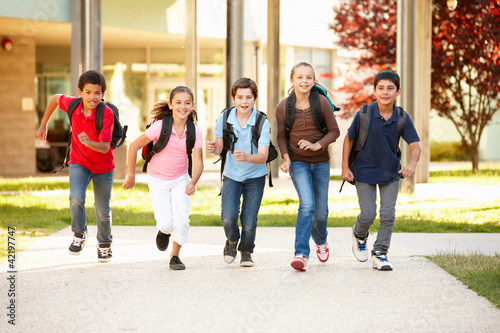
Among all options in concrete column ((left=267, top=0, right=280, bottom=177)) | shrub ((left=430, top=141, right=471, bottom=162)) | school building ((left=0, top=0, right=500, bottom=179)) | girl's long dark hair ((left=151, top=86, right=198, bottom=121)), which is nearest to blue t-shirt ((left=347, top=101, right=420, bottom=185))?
girl's long dark hair ((left=151, top=86, right=198, bottom=121))

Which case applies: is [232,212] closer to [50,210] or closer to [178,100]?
[178,100]

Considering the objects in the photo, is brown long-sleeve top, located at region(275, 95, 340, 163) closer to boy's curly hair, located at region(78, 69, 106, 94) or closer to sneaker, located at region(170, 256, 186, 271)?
sneaker, located at region(170, 256, 186, 271)

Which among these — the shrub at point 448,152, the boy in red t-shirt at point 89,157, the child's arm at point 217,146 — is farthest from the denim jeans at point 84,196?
the shrub at point 448,152

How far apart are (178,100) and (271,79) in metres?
11.3

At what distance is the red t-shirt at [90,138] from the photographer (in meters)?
6.16

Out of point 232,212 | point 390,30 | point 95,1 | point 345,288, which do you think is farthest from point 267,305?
point 390,30

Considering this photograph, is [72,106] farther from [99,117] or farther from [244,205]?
[244,205]

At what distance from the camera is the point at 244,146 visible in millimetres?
6066

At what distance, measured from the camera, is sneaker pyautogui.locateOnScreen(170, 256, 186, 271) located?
6082 mm

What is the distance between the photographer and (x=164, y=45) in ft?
68.1

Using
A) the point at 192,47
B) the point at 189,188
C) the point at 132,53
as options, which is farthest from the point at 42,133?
the point at 132,53

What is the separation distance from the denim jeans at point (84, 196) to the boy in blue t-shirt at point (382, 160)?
2.00 meters

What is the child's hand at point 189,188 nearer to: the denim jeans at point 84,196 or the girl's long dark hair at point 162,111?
the girl's long dark hair at point 162,111

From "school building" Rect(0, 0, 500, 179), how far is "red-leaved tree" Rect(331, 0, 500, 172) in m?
2.36
